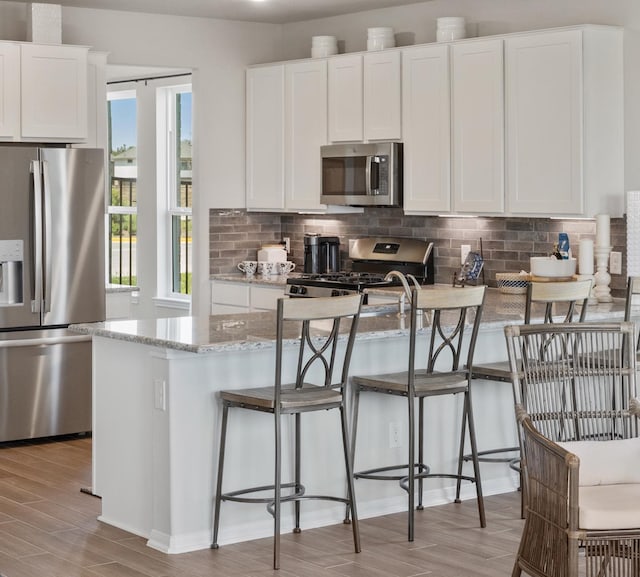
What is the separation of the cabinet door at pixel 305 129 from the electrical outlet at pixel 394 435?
270 cm

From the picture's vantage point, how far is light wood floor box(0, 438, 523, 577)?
412 centimetres

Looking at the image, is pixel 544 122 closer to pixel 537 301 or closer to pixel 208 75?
pixel 537 301

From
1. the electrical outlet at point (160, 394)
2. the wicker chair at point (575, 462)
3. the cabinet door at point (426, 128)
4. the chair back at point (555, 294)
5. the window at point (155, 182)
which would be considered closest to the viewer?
the wicker chair at point (575, 462)

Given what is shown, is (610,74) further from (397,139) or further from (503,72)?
(397,139)

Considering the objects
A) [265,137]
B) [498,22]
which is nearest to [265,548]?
[498,22]

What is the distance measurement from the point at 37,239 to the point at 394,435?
8.28ft

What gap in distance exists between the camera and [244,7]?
7254 mm

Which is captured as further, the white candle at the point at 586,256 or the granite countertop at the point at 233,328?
the white candle at the point at 586,256

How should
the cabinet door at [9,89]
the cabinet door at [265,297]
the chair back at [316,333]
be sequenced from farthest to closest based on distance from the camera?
the cabinet door at [265,297], the cabinet door at [9,89], the chair back at [316,333]

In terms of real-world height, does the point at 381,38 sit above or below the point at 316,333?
above

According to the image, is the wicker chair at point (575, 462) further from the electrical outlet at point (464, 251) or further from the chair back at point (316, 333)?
the electrical outlet at point (464, 251)

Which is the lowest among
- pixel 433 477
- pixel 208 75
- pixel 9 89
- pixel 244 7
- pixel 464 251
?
pixel 433 477

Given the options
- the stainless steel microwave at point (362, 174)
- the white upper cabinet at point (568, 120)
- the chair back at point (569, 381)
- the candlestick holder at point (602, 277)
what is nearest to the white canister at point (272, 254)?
the stainless steel microwave at point (362, 174)

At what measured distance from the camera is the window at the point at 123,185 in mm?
9062
